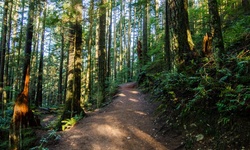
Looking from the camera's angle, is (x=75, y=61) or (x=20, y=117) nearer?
(x=20, y=117)

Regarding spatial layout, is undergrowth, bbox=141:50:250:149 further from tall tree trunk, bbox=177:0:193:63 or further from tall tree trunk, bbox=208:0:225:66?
tall tree trunk, bbox=177:0:193:63

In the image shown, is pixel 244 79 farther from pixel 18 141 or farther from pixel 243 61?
pixel 18 141

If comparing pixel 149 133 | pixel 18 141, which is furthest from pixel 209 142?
pixel 18 141

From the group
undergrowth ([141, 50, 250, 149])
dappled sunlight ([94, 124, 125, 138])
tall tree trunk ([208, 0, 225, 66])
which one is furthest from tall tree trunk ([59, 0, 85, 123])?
tall tree trunk ([208, 0, 225, 66])

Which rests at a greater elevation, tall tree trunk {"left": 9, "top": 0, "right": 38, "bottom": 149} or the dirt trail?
tall tree trunk {"left": 9, "top": 0, "right": 38, "bottom": 149}

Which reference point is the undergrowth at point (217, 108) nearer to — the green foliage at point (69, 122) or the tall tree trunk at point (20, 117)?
the green foliage at point (69, 122)

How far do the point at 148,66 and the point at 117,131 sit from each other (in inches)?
405

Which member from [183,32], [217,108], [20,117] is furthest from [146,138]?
[183,32]

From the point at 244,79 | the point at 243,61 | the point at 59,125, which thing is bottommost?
the point at 59,125

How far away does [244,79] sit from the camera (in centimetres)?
422

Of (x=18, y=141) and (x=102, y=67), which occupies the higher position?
(x=102, y=67)

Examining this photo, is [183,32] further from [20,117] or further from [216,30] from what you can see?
[20,117]

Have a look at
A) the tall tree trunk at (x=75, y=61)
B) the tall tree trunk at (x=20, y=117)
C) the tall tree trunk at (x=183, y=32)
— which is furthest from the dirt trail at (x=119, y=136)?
the tall tree trunk at (x=183, y=32)

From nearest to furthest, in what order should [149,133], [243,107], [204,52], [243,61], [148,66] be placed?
[243,107] → [243,61] → [149,133] → [204,52] → [148,66]
